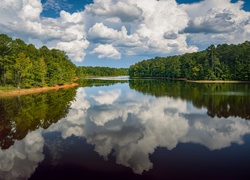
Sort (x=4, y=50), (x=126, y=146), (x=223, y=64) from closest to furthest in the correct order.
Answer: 1. (x=126, y=146)
2. (x=4, y=50)
3. (x=223, y=64)

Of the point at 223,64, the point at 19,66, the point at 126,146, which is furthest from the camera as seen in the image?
the point at 223,64

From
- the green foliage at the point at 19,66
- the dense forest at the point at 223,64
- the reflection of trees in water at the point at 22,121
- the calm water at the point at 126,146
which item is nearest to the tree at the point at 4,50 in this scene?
the green foliage at the point at 19,66

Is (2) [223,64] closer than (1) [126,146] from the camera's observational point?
No

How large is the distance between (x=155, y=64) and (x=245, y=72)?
9049cm

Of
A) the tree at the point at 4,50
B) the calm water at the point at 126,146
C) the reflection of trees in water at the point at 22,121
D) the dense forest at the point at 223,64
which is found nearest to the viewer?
the calm water at the point at 126,146

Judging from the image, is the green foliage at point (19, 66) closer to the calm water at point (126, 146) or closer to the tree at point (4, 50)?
the tree at point (4, 50)

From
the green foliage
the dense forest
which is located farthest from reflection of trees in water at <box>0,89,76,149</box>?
the dense forest

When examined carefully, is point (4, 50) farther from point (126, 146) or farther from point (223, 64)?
point (223, 64)

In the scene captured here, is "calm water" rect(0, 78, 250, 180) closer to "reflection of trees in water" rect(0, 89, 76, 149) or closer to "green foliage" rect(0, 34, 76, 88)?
"reflection of trees in water" rect(0, 89, 76, 149)

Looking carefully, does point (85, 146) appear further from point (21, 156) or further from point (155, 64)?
point (155, 64)

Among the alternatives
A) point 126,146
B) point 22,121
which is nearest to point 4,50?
point 22,121

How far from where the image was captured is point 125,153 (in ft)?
54.0

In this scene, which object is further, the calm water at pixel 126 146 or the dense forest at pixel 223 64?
the dense forest at pixel 223 64

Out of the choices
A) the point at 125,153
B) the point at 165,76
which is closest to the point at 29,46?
the point at 125,153
